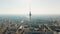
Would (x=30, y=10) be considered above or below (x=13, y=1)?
below

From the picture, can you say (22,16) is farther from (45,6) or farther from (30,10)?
(45,6)

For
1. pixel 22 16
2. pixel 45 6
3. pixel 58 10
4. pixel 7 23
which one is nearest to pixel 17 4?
pixel 22 16

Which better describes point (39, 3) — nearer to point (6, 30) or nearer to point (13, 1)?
point (13, 1)

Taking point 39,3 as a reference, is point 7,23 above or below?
below

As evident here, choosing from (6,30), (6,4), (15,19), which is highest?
(6,4)

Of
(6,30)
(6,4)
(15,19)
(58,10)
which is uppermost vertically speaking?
(6,4)

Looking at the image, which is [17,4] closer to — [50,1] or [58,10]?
[50,1]

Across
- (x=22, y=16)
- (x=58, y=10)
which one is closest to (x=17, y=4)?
(x=22, y=16)

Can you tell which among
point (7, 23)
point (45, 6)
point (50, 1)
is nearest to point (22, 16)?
point (7, 23)
